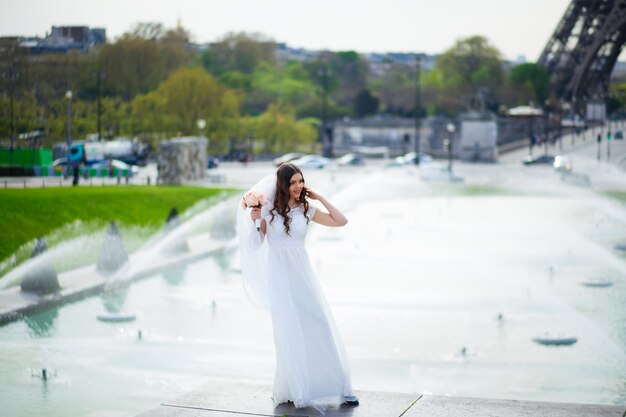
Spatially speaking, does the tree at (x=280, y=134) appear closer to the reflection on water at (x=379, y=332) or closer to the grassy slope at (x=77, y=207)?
the grassy slope at (x=77, y=207)

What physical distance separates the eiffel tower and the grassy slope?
182ft

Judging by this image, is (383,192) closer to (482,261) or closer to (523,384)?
(482,261)

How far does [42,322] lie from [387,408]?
914 centimetres

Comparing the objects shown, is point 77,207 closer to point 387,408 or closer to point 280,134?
point 387,408

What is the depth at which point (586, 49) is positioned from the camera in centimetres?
8600

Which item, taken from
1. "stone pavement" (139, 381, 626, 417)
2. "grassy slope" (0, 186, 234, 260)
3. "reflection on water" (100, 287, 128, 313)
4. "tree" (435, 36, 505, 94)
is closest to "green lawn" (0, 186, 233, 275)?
"grassy slope" (0, 186, 234, 260)

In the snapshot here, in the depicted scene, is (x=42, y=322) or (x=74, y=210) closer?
(x=42, y=322)

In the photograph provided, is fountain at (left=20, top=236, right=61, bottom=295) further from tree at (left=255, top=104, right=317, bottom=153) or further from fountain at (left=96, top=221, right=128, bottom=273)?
tree at (left=255, top=104, right=317, bottom=153)

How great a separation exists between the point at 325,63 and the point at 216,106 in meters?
56.3

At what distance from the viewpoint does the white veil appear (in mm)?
8688

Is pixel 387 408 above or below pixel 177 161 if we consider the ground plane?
above

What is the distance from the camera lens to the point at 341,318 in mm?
17016

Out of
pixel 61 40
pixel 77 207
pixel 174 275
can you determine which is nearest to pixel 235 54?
pixel 61 40

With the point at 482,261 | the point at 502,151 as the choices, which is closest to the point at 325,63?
the point at 502,151
